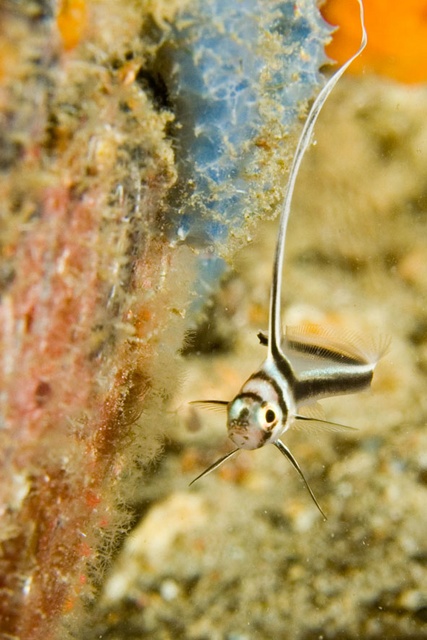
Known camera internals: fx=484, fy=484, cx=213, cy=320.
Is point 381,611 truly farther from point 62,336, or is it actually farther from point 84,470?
point 62,336

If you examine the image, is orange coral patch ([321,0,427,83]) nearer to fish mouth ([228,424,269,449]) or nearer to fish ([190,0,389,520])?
fish ([190,0,389,520])

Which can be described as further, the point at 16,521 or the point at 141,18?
the point at 16,521

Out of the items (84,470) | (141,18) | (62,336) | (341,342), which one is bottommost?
(84,470)

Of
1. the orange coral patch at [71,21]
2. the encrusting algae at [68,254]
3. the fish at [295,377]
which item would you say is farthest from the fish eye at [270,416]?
the orange coral patch at [71,21]

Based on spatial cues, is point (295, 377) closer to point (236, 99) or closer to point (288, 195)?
point (288, 195)

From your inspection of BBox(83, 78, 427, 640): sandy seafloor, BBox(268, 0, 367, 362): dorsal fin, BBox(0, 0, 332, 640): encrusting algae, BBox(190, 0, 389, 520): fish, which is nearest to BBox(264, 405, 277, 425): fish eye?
BBox(190, 0, 389, 520): fish

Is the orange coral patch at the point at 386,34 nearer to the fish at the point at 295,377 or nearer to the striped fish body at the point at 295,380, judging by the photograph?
the fish at the point at 295,377

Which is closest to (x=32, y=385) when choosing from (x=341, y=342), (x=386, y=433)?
(x=341, y=342)

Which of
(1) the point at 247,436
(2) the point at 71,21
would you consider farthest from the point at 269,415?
(2) the point at 71,21
